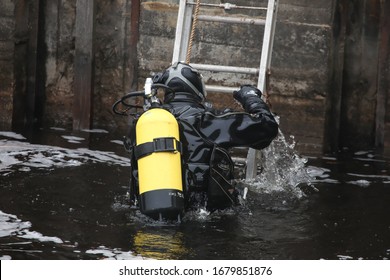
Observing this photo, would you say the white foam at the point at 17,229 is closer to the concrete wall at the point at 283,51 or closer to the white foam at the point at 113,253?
the white foam at the point at 113,253

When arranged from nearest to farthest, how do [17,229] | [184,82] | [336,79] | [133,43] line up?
1. [17,229]
2. [184,82]
3. [336,79]
4. [133,43]

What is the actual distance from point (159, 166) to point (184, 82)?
33.7 inches

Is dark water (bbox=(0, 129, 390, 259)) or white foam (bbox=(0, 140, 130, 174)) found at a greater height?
white foam (bbox=(0, 140, 130, 174))

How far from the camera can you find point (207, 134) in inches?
278

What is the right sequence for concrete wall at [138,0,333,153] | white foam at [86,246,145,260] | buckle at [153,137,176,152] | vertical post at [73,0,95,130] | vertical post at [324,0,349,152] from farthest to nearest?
1. vertical post at [73,0,95,130]
2. vertical post at [324,0,349,152]
3. concrete wall at [138,0,333,153]
4. buckle at [153,137,176,152]
5. white foam at [86,246,145,260]

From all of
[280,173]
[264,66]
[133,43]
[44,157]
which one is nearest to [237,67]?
[264,66]

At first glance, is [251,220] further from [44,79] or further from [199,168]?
[44,79]

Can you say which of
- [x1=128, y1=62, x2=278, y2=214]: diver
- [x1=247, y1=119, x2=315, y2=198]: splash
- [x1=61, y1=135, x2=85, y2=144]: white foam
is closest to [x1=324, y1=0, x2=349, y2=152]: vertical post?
[x1=247, y1=119, x2=315, y2=198]: splash

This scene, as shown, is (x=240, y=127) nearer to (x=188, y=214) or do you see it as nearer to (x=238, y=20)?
(x=188, y=214)

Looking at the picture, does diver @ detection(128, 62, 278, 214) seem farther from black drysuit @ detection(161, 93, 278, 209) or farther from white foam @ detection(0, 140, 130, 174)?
white foam @ detection(0, 140, 130, 174)

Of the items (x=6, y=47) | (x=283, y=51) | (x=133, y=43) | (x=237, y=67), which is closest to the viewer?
(x=237, y=67)

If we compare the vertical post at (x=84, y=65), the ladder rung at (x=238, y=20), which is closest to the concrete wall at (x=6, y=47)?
the vertical post at (x=84, y=65)

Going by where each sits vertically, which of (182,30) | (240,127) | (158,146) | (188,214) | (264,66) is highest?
(182,30)

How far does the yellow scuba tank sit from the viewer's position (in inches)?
259
